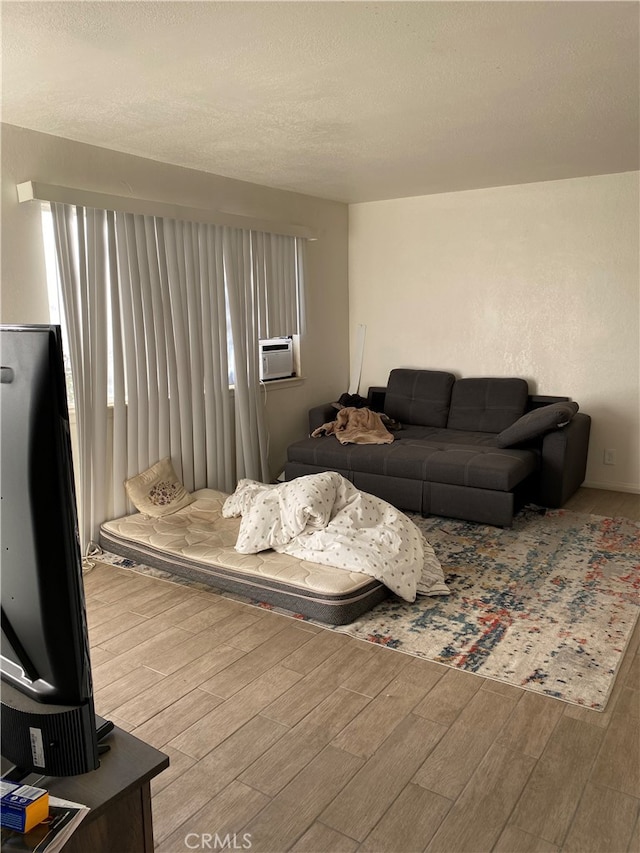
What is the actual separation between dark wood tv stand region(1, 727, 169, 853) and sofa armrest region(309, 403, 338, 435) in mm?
4365

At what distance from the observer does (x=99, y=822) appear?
113 cm

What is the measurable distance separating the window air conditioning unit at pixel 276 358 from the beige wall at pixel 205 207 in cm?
12

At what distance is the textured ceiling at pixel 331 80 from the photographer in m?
2.24

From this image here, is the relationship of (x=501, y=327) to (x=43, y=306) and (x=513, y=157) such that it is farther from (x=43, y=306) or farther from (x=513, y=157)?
(x=43, y=306)

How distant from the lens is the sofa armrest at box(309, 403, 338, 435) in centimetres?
557

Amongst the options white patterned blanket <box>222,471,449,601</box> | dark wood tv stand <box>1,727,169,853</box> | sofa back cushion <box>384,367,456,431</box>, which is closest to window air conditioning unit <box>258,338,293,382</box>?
sofa back cushion <box>384,367,456,431</box>

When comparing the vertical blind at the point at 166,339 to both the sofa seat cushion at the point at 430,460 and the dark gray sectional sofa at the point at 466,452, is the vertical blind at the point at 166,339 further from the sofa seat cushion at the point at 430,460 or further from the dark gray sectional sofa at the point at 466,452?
the dark gray sectional sofa at the point at 466,452

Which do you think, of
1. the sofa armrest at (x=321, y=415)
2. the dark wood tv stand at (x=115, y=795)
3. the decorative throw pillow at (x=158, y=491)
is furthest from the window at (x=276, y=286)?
the dark wood tv stand at (x=115, y=795)

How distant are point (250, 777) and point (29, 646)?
1.28 m

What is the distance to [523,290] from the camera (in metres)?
5.43

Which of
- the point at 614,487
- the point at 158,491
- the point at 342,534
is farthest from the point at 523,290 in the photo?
the point at 158,491

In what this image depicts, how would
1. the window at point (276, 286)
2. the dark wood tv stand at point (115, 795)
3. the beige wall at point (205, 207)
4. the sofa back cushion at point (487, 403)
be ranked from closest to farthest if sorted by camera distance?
the dark wood tv stand at point (115, 795)
the beige wall at point (205, 207)
the window at point (276, 286)
the sofa back cushion at point (487, 403)

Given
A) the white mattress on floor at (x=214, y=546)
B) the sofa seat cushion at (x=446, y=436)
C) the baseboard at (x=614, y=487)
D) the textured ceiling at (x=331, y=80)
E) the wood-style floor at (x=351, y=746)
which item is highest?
the textured ceiling at (x=331, y=80)

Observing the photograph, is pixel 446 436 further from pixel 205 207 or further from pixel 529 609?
pixel 205 207
